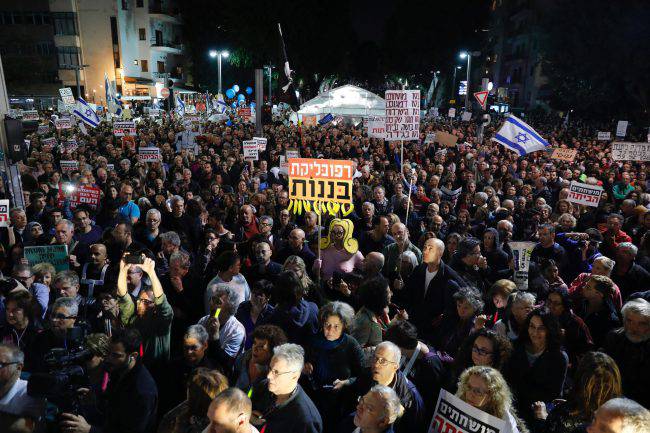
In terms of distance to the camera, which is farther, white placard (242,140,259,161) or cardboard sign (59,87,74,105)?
cardboard sign (59,87,74,105)

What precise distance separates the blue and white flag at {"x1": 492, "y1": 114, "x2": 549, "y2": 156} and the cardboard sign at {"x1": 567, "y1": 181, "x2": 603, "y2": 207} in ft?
7.31

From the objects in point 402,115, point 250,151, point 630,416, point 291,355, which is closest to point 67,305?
point 291,355

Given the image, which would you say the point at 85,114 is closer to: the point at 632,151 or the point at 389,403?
the point at 632,151

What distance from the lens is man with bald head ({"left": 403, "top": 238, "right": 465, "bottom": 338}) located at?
548 cm

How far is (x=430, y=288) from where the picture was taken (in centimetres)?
562

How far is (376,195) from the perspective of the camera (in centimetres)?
978

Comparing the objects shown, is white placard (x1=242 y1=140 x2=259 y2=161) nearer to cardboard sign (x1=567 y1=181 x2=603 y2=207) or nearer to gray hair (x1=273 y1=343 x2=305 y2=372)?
cardboard sign (x1=567 y1=181 x2=603 y2=207)

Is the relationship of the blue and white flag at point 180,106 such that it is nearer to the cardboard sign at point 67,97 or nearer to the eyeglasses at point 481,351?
the cardboard sign at point 67,97

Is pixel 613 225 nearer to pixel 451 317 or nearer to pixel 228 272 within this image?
pixel 451 317

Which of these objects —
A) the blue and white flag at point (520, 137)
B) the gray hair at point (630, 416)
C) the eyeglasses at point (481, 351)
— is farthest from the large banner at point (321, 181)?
the blue and white flag at point (520, 137)

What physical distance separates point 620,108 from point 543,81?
82.9 ft

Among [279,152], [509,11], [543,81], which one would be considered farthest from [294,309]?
[509,11]

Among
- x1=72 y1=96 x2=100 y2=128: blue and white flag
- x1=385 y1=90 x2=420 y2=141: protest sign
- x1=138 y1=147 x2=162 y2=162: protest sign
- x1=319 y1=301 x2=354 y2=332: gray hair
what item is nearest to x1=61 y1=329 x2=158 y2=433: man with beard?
x1=319 y1=301 x2=354 y2=332: gray hair

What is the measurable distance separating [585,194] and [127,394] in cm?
852
